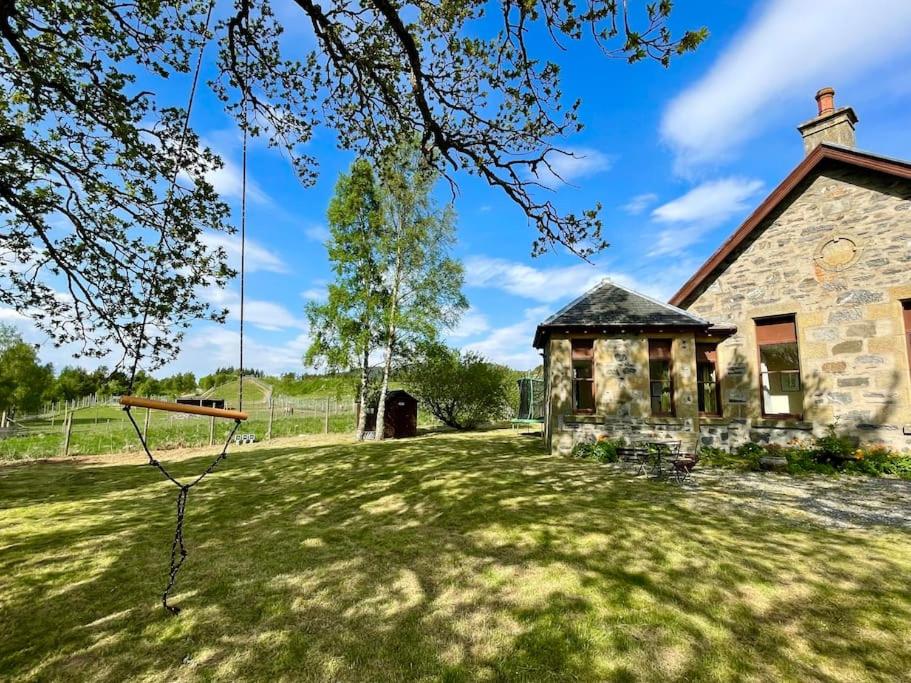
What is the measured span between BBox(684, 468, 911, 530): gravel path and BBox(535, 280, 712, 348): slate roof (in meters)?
4.17

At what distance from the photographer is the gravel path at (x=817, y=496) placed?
6238 mm

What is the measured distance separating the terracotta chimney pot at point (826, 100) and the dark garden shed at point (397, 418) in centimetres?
1755

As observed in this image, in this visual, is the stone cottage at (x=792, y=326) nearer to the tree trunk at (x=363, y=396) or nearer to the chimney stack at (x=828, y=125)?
the chimney stack at (x=828, y=125)

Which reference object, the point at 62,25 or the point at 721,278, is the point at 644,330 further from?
the point at 62,25

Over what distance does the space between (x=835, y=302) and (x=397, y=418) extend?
15.5m

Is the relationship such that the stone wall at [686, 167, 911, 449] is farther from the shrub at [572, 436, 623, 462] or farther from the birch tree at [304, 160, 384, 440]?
the birch tree at [304, 160, 384, 440]

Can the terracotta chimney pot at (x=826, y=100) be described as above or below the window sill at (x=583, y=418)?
above

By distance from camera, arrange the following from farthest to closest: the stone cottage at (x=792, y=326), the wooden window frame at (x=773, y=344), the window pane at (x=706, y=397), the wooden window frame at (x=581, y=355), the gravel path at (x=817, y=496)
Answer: the window pane at (x=706, y=397), the wooden window frame at (x=581, y=355), the wooden window frame at (x=773, y=344), the stone cottage at (x=792, y=326), the gravel path at (x=817, y=496)

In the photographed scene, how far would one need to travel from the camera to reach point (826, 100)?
11859mm

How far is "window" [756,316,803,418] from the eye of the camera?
37.5ft

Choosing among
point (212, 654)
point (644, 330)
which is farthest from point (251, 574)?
point (644, 330)

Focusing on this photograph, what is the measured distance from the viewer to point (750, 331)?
11820 millimetres

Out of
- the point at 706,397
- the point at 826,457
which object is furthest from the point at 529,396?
the point at 826,457

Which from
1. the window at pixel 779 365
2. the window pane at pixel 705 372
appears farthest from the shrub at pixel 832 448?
the window pane at pixel 705 372
